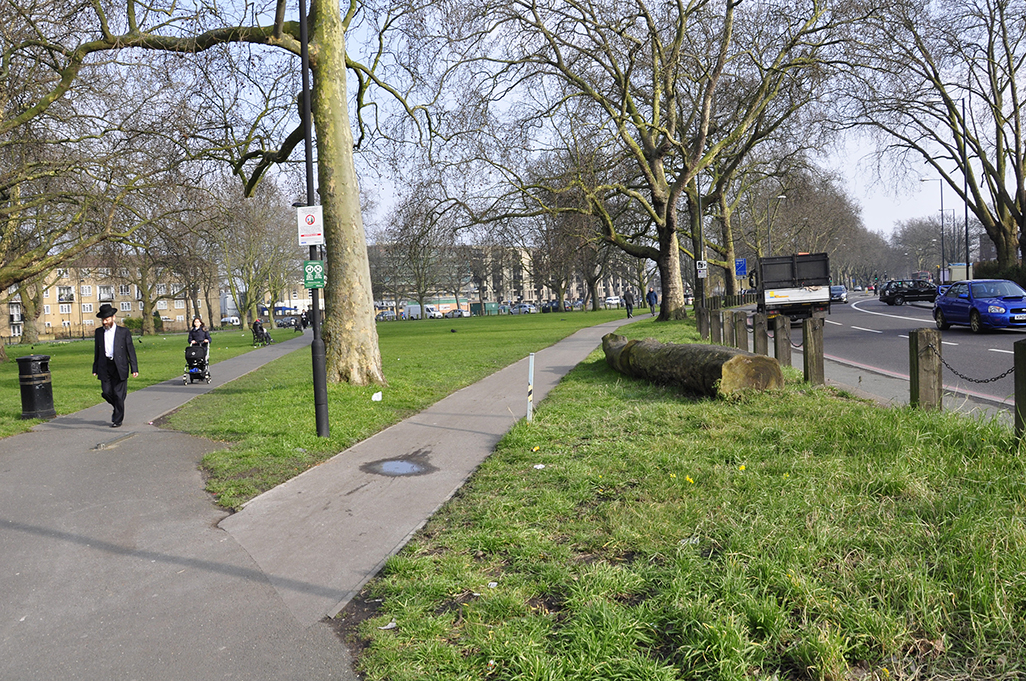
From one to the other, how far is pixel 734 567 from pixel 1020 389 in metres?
3.51

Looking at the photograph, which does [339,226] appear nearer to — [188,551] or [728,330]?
[188,551]

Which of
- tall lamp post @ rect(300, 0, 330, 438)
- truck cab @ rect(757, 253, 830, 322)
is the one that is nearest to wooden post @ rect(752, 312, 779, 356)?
tall lamp post @ rect(300, 0, 330, 438)

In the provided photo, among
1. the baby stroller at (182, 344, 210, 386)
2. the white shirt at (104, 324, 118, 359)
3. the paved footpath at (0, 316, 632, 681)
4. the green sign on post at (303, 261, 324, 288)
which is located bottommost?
the paved footpath at (0, 316, 632, 681)

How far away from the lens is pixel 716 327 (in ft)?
57.3

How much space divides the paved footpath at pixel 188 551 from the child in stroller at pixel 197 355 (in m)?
7.43

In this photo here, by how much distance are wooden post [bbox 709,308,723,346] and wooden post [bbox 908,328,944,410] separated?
30.9ft

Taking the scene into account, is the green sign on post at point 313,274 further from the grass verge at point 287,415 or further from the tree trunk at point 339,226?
the tree trunk at point 339,226

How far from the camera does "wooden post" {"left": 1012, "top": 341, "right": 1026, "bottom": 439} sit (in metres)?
5.58

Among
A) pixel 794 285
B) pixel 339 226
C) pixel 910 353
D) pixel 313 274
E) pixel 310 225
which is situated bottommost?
pixel 910 353

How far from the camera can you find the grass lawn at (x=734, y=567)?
3080 millimetres

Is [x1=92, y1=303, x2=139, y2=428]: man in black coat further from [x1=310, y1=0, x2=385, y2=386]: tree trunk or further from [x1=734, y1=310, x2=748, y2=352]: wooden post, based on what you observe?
[x1=734, y1=310, x2=748, y2=352]: wooden post

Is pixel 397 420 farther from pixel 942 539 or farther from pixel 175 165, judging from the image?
pixel 175 165

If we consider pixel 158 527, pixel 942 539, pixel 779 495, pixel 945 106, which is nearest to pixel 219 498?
pixel 158 527

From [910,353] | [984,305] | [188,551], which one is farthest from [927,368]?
[984,305]
